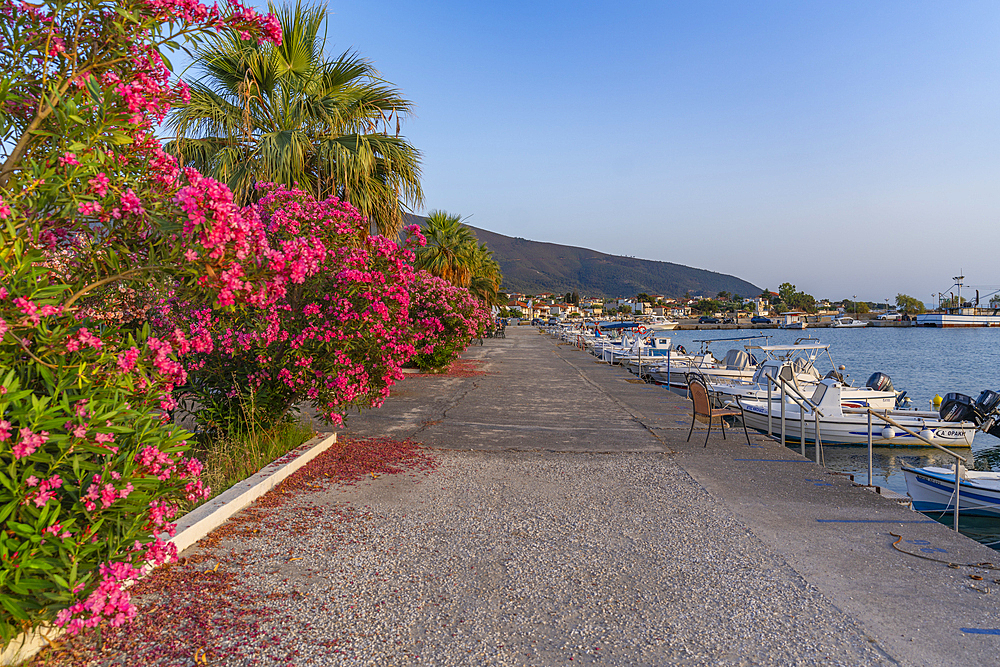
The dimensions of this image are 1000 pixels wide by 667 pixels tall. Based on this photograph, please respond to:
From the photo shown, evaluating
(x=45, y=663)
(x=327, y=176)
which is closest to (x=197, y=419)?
(x=45, y=663)

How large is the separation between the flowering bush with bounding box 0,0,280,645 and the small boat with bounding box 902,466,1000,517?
1032 centimetres

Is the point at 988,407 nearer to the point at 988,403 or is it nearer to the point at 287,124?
the point at 988,403

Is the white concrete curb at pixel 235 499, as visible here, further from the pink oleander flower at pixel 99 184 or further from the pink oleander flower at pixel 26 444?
the pink oleander flower at pixel 99 184

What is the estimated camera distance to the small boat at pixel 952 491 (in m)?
9.49

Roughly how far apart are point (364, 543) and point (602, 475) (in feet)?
10.1

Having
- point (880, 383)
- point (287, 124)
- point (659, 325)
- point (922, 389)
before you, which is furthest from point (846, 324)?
point (287, 124)

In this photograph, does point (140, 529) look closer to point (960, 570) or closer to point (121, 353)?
point (121, 353)

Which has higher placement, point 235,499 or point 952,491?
point 235,499

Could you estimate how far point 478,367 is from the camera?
73.7 ft

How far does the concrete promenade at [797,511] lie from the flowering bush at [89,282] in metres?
2.94

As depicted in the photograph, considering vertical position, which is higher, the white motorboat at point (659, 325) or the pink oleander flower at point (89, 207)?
the pink oleander flower at point (89, 207)

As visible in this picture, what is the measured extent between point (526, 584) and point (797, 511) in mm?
2945

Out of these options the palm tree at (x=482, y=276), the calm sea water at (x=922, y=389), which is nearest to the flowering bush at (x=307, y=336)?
the calm sea water at (x=922, y=389)

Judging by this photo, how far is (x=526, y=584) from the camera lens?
3877 mm
